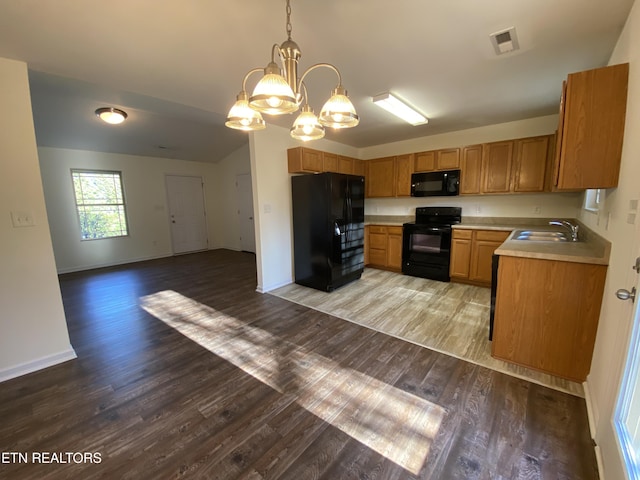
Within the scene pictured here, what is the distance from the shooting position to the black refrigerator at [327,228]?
366 centimetres

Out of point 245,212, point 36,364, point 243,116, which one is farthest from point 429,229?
point 36,364

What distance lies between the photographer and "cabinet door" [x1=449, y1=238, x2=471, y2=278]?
12.8 feet

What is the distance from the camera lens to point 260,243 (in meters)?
3.75

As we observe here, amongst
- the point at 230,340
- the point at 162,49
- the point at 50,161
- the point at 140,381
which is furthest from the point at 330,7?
the point at 50,161

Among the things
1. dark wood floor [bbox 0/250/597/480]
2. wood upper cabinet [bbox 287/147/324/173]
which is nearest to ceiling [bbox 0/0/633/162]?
wood upper cabinet [bbox 287/147/324/173]

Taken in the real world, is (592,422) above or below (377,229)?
below

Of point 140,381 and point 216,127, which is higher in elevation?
point 216,127

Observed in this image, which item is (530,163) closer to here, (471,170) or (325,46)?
(471,170)

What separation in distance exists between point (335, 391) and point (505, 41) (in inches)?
113

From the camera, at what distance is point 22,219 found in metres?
2.02

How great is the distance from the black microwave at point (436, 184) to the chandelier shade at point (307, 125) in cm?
298

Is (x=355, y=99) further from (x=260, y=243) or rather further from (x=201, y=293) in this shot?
(x=201, y=293)

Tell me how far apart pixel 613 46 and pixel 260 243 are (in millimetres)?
3939

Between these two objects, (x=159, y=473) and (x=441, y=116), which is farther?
(x=441, y=116)
